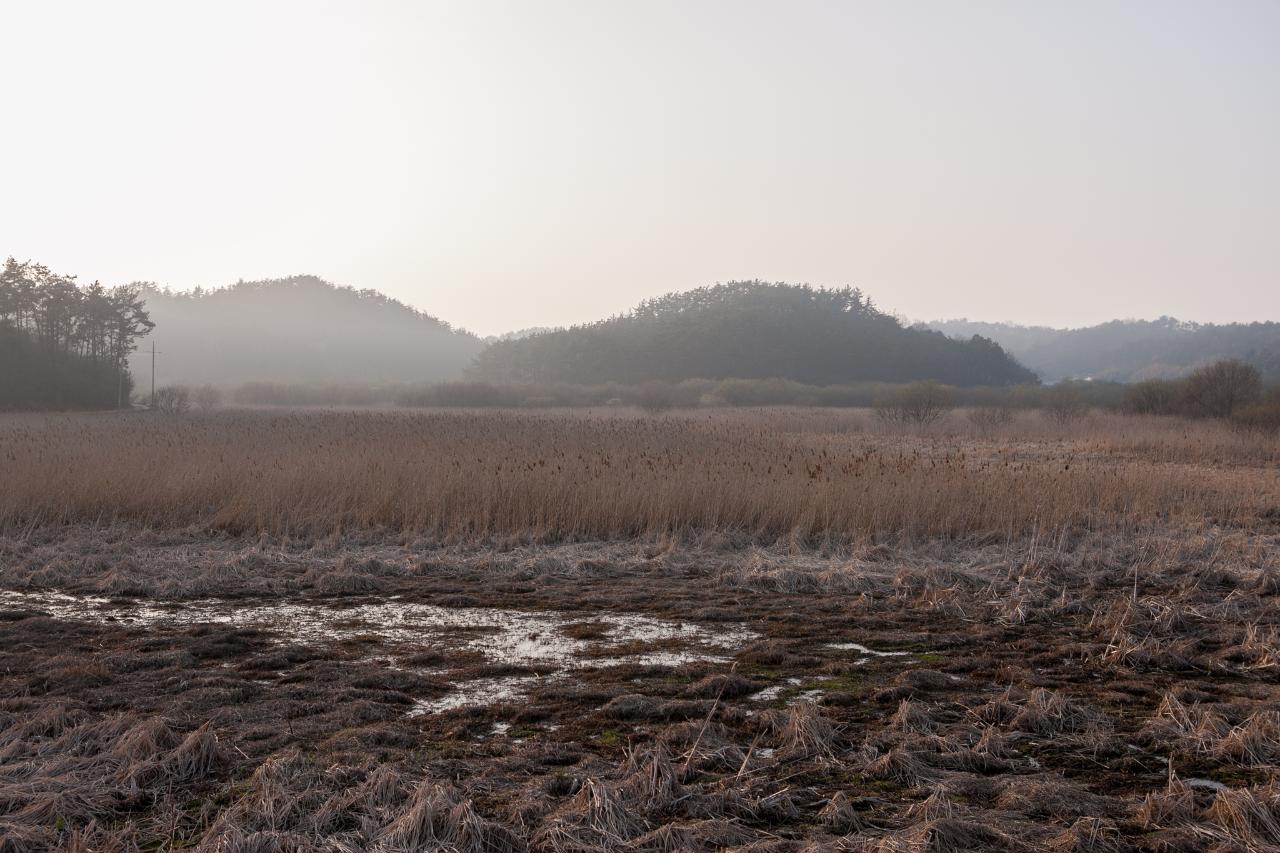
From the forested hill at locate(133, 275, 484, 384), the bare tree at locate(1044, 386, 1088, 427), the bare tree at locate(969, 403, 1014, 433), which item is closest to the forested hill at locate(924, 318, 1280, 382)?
the bare tree at locate(1044, 386, 1088, 427)

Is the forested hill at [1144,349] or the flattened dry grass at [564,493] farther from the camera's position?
the forested hill at [1144,349]

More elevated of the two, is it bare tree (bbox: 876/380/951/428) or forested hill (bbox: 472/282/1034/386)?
forested hill (bbox: 472/282/1034/386)

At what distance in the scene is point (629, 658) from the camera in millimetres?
5668

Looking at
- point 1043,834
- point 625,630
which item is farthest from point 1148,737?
point 625,630

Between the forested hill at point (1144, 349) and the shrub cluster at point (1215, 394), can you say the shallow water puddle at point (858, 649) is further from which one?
the forested hill at point (1144, 349)

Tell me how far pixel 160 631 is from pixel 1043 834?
534cm

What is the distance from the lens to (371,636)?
6121 millimetres

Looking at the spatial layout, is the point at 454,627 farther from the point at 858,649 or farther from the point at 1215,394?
the point at 1215,394

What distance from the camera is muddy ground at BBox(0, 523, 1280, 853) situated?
3.33 meters

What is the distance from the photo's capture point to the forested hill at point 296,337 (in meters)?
81.1

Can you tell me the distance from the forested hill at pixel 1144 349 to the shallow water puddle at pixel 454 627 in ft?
239

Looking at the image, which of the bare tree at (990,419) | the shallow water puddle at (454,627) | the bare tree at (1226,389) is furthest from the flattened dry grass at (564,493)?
the bare tree at (1226,389)

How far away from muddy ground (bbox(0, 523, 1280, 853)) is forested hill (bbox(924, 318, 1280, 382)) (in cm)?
7156

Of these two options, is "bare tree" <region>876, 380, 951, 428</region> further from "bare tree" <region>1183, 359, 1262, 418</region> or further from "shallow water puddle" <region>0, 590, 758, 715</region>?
"shallow water puddle" <region>0, 590, 758, 715</region>
